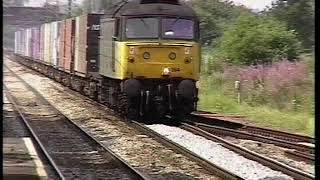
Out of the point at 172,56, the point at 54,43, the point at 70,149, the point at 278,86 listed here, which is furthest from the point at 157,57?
the point at 54,43

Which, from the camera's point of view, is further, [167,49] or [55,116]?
[55,116]

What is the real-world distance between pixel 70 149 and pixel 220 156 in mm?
2706

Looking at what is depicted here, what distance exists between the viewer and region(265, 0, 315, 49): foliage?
2772 centimetres

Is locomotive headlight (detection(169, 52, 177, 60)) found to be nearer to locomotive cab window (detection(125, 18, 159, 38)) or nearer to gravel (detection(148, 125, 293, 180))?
locomotive cab window (detection(125, 18, 159, 38))

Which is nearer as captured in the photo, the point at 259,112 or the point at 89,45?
the point at 259,112

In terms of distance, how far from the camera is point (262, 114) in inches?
630

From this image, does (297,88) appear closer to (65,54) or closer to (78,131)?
(78,131)

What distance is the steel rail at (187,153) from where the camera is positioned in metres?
8.07

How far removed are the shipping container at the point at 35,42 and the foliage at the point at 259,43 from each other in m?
16.1

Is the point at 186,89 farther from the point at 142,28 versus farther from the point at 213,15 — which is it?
the point at 213,15

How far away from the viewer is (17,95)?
76.9 feet

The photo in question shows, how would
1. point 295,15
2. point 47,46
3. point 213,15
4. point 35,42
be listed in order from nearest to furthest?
1. point 295,15
2. point 47,46
3. point 213,15
4. point 35,42

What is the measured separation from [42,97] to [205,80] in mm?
6593

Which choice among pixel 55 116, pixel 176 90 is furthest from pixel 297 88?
pixel 55 116
